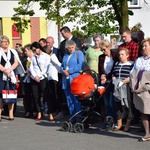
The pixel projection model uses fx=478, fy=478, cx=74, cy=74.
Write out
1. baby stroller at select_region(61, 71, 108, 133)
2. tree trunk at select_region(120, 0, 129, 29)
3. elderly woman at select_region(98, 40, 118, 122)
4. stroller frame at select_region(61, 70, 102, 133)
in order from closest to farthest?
baby stroller at select_region(61, 71, 108, 133)
stroller frame at select_region(61, 70, 102, 133)
elderly woman at select_region(98, 40, 118, 122)
tree trunk at select_region(120, 0, 129, 29)

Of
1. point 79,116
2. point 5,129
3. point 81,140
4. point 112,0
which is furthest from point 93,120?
point 112,0

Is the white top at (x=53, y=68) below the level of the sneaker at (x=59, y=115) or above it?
above

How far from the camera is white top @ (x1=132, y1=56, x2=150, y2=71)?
832cm

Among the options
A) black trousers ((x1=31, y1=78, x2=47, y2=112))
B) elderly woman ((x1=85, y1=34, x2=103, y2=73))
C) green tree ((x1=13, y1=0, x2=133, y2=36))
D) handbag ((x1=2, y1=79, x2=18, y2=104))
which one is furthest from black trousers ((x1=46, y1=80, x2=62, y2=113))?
green tree ((x1=13, y1=0, x2=133, y2=36))

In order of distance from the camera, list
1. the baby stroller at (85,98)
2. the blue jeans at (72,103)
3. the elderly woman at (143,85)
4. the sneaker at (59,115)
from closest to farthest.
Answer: the elderly woman at (143,85) < the baby stroller at (85,98) < the blue jeans at (72,103) < the sneaker at (59,115)

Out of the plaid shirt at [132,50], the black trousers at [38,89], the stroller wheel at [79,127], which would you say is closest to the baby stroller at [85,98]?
the stroller wheel at [79,127]

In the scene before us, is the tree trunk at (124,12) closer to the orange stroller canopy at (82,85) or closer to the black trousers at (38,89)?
the black trousers at (38,89)

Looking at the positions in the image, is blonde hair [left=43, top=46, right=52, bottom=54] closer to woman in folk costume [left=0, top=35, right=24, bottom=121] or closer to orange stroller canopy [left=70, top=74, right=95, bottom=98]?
woman in folk costume [left=0, top=35, right=24, bottom=121]

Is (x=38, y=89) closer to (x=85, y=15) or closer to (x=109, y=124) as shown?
(x=109, y=124)

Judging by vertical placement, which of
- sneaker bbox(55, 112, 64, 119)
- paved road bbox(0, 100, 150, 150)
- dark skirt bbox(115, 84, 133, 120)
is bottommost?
paved road bbox(0, 100, 150, 150)

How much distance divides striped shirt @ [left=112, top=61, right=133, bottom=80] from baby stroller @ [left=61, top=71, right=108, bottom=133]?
482 millimetres

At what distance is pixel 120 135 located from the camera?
350 inches

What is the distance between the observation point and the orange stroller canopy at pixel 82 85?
888cm

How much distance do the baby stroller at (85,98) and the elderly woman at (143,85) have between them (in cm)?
99
